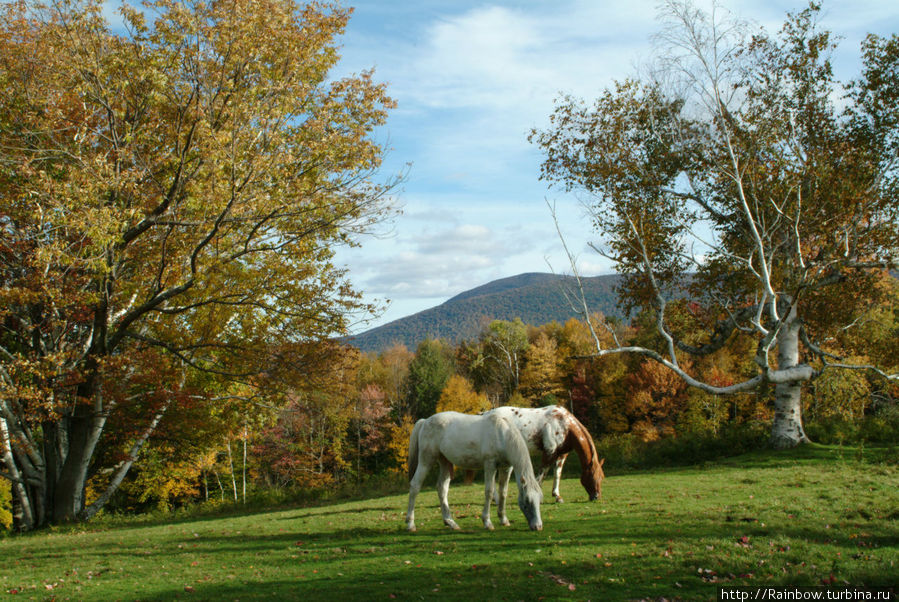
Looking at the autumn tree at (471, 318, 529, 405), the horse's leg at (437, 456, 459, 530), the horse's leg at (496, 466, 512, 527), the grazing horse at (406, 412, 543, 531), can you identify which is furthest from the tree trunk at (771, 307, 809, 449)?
the autumn tree at (471, 318, 529, 405)

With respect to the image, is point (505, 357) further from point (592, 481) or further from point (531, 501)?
point (531, 501)

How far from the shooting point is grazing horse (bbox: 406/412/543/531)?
984 centimetres

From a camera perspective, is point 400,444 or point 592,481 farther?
point 400,444

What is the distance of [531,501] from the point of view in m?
9.76

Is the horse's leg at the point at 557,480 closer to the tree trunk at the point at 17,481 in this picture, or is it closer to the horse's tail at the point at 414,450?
the horse's tail at the point at 414,450

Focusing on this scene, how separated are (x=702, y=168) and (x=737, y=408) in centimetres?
3944

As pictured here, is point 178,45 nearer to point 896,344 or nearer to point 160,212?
point 160,212

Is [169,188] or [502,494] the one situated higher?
[169,188]

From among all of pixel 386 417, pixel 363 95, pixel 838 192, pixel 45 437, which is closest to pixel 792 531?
pixel 838 192

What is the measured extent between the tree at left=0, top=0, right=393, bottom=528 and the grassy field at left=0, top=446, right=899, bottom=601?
524cm

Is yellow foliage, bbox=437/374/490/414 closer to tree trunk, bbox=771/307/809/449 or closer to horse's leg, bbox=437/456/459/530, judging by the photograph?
tree trunk, bbox=771/307/809/449

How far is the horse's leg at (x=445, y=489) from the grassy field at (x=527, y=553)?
21 centimetres

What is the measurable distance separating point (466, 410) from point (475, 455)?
4641cm

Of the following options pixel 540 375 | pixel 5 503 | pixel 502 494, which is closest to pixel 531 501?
pixel 502 494
